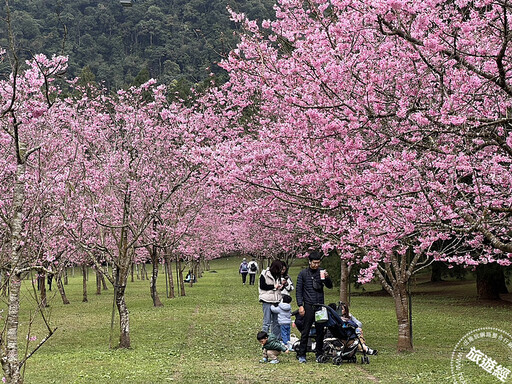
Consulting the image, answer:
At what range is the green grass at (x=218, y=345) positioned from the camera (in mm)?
9750

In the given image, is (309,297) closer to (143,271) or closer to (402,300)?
(402,300)

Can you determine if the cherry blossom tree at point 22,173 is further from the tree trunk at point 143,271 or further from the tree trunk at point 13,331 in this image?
the tree trunk at point 143,271

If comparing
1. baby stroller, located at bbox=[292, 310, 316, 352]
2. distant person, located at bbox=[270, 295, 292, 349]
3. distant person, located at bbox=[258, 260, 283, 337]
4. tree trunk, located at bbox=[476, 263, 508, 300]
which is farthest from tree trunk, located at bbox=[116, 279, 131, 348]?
tree trunk, located at bbox=[476, 263, 508, 300]

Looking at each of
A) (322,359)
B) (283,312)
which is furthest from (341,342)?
(283,312)

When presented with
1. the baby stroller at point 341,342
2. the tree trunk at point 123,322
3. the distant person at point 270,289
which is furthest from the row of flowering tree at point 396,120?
the tree trunk at point 123,322

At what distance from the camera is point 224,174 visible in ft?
35.3

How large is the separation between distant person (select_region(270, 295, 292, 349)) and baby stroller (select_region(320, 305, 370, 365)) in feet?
4.68

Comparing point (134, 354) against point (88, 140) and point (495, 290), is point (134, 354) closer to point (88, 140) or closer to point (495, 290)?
point (88, 140)

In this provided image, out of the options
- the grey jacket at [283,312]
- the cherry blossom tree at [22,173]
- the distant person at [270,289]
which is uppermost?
the cherry blossom tree at [22,173]

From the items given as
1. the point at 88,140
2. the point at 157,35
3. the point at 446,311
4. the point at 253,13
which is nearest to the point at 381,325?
the point at 446,311

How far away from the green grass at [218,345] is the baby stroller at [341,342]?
0.25m

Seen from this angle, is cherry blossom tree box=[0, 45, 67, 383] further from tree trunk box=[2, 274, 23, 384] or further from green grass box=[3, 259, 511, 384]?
green grass box=[3, 259, 511, 384]

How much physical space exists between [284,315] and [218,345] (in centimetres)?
206

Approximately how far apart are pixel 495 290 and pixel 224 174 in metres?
18.7
